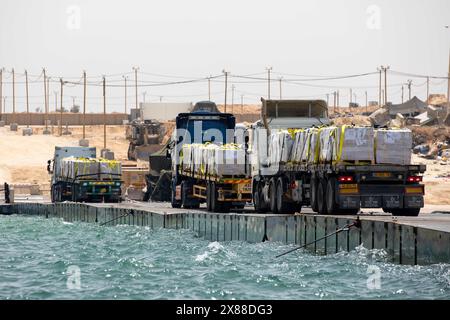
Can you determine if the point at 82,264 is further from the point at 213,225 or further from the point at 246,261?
the point at 213,225

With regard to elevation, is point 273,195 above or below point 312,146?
below

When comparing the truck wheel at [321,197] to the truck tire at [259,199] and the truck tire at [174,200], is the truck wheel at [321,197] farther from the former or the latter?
the truck tire at [174,200]

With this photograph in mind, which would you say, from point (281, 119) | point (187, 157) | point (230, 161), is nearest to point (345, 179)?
point (281, 119)

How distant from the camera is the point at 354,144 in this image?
39.6 metres

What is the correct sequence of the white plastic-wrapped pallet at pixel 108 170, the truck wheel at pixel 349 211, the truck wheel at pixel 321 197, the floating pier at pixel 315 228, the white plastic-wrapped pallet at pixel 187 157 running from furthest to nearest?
the white plastic-wrapped pallet at pixel 108 170 → the white plastic-wrapped pallet at pixel 187 157 → the truck wheel at pixel 321 197 → the truck wheel at pixel 349 211 → the floating pier at pixel 315 228

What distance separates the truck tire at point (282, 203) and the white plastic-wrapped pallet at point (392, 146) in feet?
18.1

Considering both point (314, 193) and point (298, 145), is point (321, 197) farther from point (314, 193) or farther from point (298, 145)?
point (298, 145)

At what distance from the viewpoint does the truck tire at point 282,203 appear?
44.4 metres

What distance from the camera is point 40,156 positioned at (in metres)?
136

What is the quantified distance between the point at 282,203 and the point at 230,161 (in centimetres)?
454

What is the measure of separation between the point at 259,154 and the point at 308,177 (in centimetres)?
402

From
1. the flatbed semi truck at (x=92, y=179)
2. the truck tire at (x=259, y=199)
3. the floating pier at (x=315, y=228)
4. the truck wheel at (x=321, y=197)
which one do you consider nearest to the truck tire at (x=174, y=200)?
the floating pier at (x=315, y=228)
